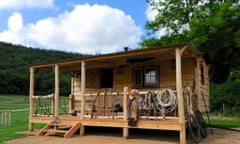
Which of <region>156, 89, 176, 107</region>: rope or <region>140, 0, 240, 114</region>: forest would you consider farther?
<region>140, 0, 240, 114</region>: forest

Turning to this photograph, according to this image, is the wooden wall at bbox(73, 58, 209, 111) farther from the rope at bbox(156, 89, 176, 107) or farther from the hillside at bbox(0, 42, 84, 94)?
the hillside at bbox(0, 42, 84, 94)

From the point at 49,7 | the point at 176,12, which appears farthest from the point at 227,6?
the point at 49,7

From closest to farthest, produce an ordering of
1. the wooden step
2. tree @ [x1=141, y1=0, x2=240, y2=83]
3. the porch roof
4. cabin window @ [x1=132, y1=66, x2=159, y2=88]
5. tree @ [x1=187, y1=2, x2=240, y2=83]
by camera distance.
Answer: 1. the porch roof
2. the wooden step
3. cabin window @ [x1=132, y1=66, x2=159, y2=88]
4. tree @ [x1=187, y1=2, x2=240, y2=83]
5. tree @ [x1=141, y1=0, x2=240, y2=83]

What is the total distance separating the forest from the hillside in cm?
3193

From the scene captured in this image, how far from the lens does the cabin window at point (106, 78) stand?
1270 centimetres

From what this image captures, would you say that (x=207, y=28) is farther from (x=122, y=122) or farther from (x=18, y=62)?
(x=18, y=62)

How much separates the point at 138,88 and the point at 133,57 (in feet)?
5.70

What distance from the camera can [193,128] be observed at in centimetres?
880

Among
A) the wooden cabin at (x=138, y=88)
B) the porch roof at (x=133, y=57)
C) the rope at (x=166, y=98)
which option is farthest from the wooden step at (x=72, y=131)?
the rope at (x=166, y=98)

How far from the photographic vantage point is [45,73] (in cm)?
5162

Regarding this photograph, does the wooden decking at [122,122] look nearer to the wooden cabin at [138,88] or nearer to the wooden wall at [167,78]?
the wooden cabin at [138,88]

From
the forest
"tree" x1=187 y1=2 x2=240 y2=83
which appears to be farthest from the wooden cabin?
"tree" x1=187 y1=2 x2=240 y2=83

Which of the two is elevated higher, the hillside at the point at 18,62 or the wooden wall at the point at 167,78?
the hillside at the point at 18,62

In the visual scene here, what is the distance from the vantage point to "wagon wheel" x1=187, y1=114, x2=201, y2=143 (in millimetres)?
8312
